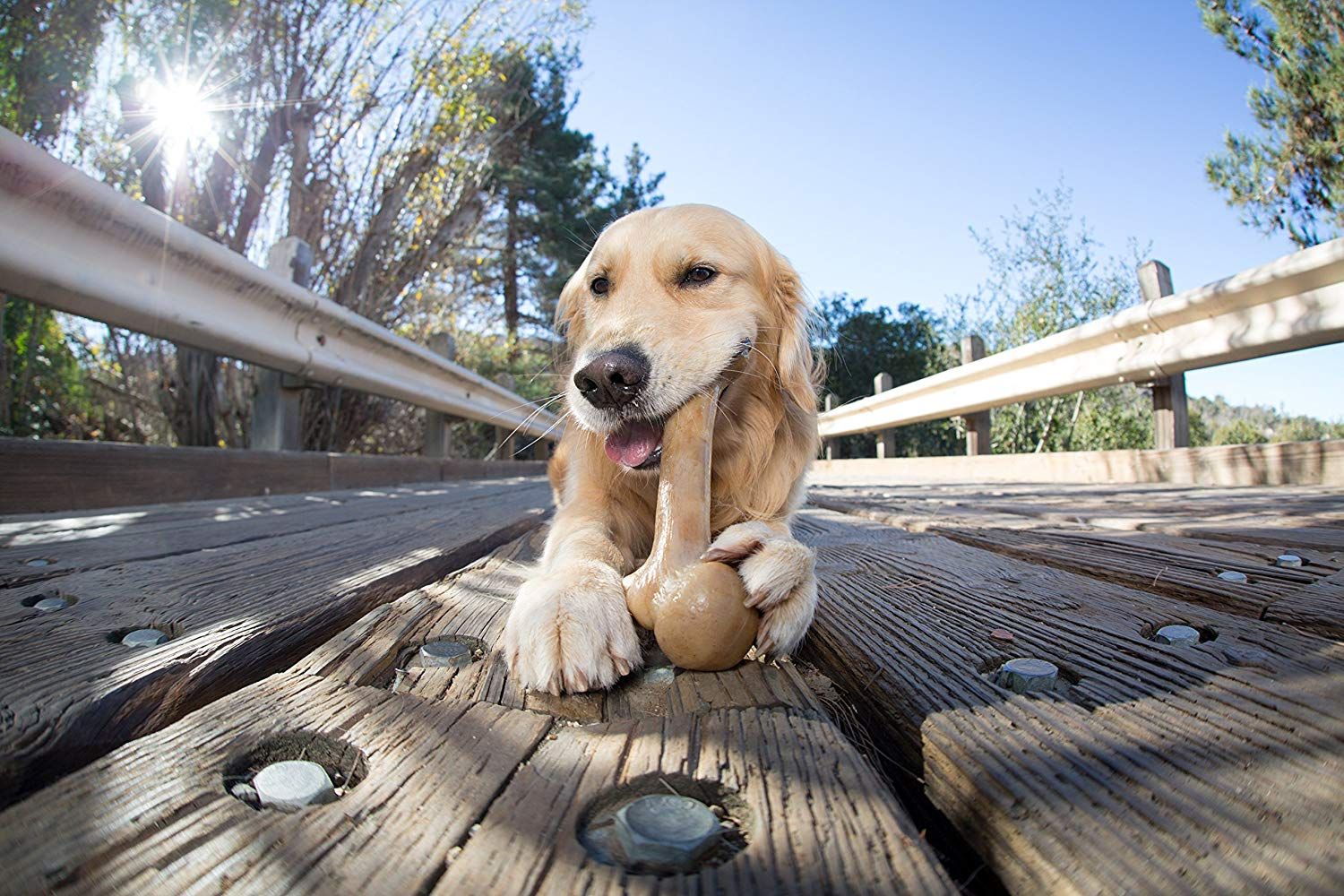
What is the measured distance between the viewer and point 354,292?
6258 mm

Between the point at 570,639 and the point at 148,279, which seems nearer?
the point at 570,639

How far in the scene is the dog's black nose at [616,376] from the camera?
1.51 metres

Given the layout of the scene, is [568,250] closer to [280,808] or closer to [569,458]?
[569,458]

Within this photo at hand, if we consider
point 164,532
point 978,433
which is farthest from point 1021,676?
point 978,433

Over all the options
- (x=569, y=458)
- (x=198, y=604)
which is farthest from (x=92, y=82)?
(x=198, y=604)

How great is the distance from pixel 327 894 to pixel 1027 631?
849mm

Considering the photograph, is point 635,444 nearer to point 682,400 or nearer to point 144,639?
point 682,400

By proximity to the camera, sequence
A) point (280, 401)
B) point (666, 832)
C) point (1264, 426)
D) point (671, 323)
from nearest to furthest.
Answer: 1. point (666, 832)
2. point (671, 323)
3. point (280, 401)
4. point (1264, 426)

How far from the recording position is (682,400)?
151 centimetres

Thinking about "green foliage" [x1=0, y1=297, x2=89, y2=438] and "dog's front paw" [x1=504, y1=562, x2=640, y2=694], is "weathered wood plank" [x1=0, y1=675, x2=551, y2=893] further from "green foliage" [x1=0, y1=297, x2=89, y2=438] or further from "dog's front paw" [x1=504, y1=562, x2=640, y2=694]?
"green foliage" [x1=0, y1=297, x2=89, y2=438]

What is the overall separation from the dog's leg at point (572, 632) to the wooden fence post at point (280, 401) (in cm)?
302

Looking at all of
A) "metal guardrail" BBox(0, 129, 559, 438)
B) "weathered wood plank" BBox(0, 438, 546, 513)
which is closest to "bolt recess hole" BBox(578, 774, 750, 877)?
"metal guardrail" BBox(0, 129, 559, 438)

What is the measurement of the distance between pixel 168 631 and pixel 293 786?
1.66ft

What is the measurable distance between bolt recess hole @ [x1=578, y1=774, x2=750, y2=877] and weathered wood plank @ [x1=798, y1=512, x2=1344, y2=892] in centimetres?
18
